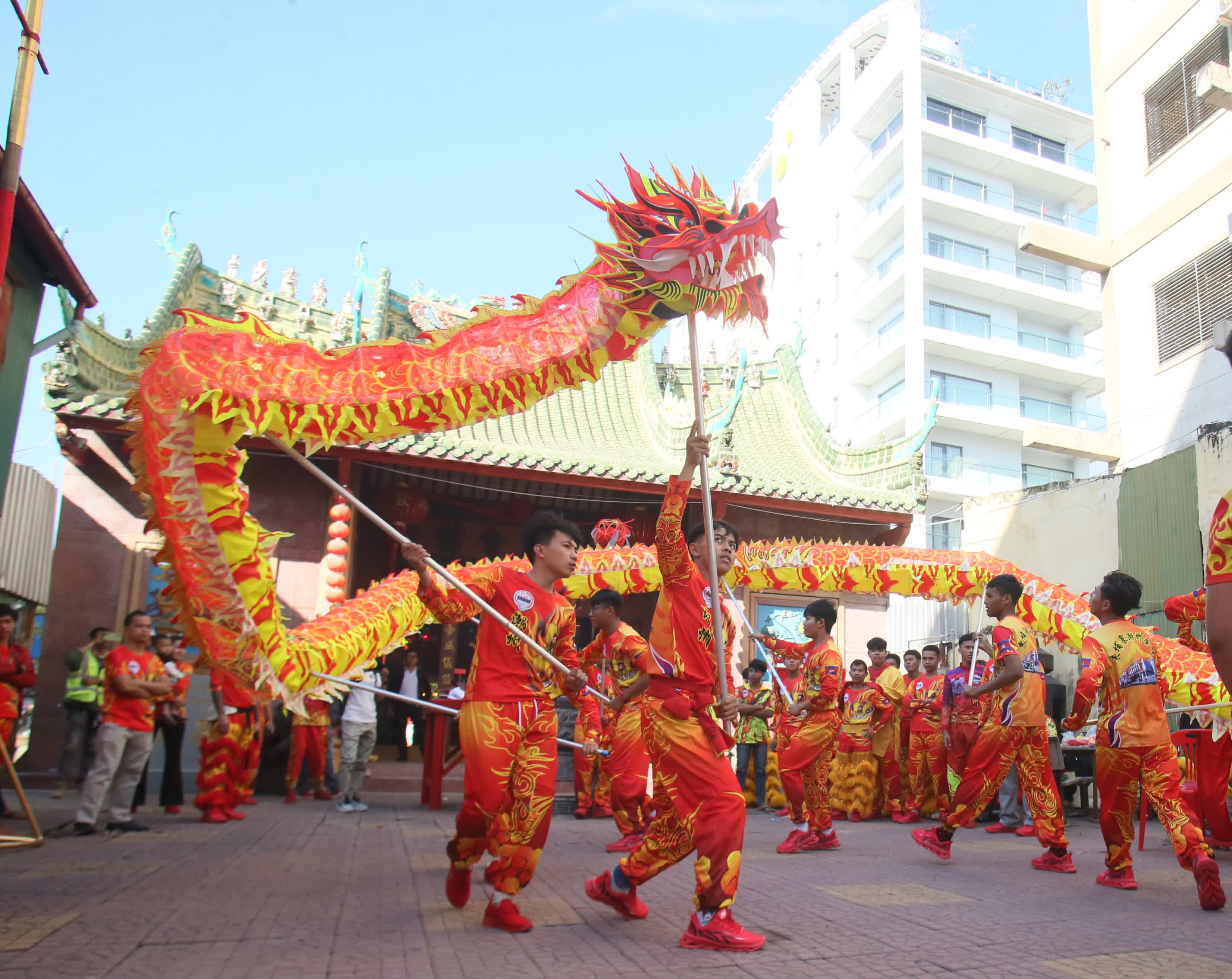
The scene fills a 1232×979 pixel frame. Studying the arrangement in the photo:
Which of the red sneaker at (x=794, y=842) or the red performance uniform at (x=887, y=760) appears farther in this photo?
the red performance uniform at (x=887, y=760)

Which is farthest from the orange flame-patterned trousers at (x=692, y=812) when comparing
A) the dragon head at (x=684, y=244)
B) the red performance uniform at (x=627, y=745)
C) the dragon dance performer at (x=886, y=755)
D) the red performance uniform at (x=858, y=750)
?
the dragon dance performer at (x=886, y=755)

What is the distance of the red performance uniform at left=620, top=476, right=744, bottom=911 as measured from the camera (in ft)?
12.3

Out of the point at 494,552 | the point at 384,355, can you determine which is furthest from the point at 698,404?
the point at 494,552

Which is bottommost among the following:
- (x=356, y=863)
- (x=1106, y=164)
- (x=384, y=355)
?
(x=356, y=863)

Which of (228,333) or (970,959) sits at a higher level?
(228,333)

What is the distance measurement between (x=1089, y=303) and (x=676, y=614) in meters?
34.1

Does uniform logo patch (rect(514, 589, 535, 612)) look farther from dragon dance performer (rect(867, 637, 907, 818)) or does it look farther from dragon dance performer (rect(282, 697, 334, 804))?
dragon dance performer (rect(867, 637, 907, 818))

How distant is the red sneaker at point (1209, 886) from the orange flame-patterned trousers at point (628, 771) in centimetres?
319

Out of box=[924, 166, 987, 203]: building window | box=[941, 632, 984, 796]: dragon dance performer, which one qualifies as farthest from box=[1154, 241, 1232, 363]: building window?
box=[924, 166, 987, 203]: building window

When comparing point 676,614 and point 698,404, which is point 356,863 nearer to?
point 676,614

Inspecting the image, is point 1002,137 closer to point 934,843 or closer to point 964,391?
point 964,391

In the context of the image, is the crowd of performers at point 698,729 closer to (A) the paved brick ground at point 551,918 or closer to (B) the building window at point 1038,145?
(A) the paved brick ground at point 551,918

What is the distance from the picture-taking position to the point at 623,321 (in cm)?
477

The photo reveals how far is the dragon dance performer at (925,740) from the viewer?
963 cm
